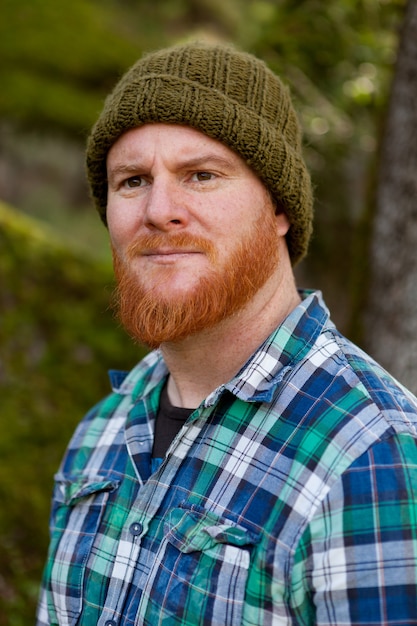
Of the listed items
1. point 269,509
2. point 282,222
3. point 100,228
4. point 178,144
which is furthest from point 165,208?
point 100,228

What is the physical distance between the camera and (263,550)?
5.67 feet

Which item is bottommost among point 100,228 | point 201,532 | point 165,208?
point 201,532

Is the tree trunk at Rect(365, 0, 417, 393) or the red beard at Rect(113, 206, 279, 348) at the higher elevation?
the tree trunk at Rect(365, 0, 417, 393)

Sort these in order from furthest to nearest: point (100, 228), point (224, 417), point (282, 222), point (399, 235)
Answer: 1. point (100, 228)
2. point (399, 235)
3. point (282, 222)
4. point (224, 417)

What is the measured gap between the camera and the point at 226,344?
2.22m

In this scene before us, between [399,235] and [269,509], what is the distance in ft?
5.59

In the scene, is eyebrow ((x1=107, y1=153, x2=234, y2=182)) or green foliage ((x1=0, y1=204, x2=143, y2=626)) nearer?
eyebrow ((x1=107, y1=153, x2=234, y2=182))

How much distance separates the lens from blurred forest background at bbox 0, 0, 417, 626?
3.07 metres

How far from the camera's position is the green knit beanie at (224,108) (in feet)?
6.97

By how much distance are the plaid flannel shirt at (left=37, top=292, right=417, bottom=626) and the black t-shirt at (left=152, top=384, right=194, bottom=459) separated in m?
0.04

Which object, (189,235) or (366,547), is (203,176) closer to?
(189,235)

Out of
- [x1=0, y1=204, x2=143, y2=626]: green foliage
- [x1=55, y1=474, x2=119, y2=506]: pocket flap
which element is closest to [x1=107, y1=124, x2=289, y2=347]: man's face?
[x1=55, y1=474, x2=119, y2=506]: pocket flap

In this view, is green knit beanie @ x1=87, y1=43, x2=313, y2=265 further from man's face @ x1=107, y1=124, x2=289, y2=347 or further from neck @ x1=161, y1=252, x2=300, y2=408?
neck @ x1=161, y1=252, x2=300, y2=408

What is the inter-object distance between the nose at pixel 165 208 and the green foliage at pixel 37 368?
180 cm
